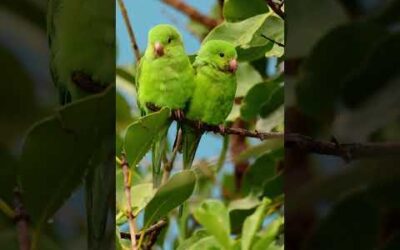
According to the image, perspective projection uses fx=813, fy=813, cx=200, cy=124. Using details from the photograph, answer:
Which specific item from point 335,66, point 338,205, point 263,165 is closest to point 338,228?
point 338,205

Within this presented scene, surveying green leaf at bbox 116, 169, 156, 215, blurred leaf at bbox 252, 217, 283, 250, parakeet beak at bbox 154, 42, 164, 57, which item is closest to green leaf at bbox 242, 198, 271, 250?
blurred leaf at bbox 252, 217, 283, 250

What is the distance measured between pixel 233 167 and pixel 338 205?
340mm

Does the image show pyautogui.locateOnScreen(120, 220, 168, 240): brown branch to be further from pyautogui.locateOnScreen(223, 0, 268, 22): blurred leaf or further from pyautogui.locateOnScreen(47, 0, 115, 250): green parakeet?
pyautogui.locateOnScreen(223, 0, 268, 22): blurred leaf

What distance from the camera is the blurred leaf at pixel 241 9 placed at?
86 cm

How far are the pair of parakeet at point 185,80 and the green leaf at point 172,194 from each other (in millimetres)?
30

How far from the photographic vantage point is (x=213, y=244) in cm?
84

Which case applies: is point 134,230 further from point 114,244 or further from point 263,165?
point 263,165

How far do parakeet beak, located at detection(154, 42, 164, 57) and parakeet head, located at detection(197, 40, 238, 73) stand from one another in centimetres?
4

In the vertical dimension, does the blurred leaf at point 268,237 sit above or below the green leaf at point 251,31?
below

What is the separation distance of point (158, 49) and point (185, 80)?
0.04 metres

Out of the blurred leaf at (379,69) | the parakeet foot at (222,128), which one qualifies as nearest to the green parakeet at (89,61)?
the parakeet foot at (222,128)

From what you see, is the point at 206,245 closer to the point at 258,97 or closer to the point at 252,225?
the point at 252,225

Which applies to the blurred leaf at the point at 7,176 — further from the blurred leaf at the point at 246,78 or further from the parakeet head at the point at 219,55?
the blurred leaf at the point at 246,78

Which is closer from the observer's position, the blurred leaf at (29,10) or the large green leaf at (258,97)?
the blurred leaf at (29,10)
